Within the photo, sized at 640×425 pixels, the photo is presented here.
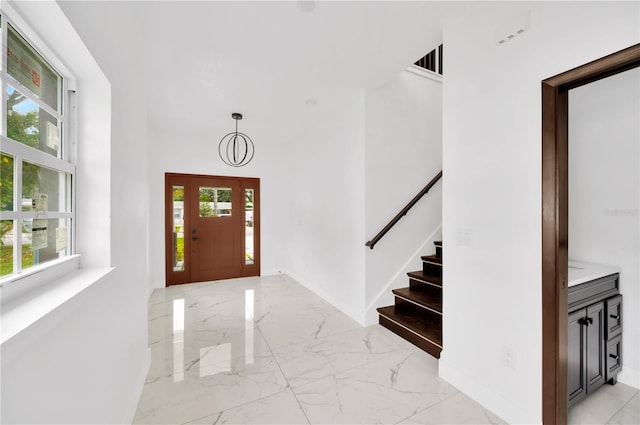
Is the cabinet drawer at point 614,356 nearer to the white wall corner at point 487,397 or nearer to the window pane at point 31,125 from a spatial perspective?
the white wall corner at point 487,397

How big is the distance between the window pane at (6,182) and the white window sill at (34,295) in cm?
23

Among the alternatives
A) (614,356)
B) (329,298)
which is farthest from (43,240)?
(614,356)

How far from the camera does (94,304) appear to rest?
1160 mm

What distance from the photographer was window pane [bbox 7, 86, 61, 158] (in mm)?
898

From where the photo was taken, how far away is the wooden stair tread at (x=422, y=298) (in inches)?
102

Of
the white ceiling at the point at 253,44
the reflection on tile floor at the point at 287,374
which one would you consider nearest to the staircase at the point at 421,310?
the reflection on tile floor at the point at 287,374

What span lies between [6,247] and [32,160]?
12.3 inches

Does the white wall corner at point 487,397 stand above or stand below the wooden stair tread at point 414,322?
below

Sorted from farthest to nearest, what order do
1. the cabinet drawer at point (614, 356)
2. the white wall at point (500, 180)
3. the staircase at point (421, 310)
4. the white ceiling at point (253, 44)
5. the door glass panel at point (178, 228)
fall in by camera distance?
1. the door glass panel at point (178, 228)
2. the staircase at point (421, 310)
3. the cabinet drawer at point (614, 356)
4. the white ceiling at point (253, 44)
5. the white wall at point (500, 180)

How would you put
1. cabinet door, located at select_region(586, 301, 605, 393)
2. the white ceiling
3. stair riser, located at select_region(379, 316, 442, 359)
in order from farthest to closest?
stair riser, located at select_region(379, 316, 442, 359)
cabinet door, located at select_region(586, 301, 605, 393)
the white ceiling

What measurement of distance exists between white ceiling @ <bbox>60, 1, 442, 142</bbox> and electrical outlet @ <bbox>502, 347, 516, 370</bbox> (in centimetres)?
221

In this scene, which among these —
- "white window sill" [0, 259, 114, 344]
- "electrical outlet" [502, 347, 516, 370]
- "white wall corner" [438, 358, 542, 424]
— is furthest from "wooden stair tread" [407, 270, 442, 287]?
"white window sill" [0, 259, 114, 344]

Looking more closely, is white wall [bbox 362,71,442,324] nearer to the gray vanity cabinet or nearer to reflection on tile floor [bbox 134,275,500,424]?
reflection on tile floor [bbox 134,275,500,424]

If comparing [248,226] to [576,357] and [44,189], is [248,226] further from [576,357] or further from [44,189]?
[576,357]
